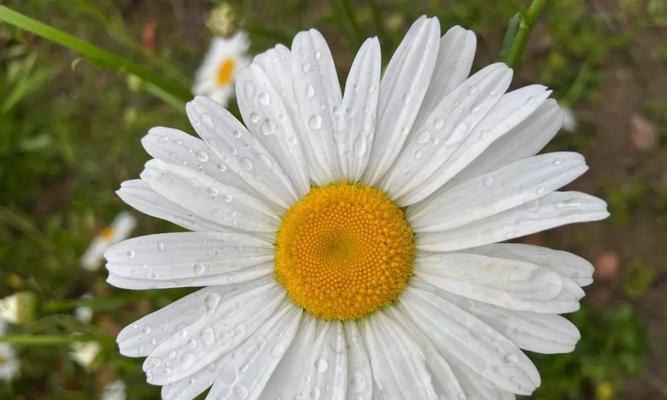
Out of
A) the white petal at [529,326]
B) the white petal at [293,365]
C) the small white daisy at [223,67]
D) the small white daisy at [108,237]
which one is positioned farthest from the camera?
the small white daisy at [108,237]

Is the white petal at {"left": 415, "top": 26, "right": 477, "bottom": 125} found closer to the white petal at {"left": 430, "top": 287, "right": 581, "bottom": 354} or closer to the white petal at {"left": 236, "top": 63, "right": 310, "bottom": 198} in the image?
the white petal at {"left": 236, "top": 63, "right": 310, "bottom": 198}

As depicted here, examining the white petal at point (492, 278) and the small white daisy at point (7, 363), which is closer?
the white petal at point (492, 278)

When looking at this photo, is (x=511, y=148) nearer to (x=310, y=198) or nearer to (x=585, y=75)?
(x=310, y=198)

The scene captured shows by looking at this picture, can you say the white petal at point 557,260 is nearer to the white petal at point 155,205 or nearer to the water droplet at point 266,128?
the water droplet at point 266,128

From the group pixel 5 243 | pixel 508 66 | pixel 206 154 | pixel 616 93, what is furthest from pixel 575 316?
pixel 5 243

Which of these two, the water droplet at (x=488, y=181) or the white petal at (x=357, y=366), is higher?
the water droplet at (x=488, y=181)

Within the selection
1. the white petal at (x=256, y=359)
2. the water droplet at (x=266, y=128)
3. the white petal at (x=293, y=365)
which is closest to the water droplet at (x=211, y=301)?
the white petal at (x=256, y=359)

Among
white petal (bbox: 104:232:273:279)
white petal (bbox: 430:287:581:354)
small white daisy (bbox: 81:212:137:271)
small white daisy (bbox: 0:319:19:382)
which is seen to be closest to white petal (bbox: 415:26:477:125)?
white petal (bbox: 430:287:581:354)
